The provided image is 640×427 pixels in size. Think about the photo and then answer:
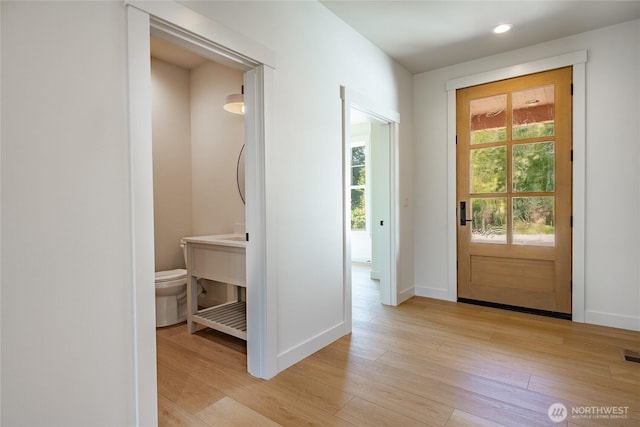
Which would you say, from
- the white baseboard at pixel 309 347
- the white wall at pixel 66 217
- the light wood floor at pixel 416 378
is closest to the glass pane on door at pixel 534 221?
the light wood floor at pixel 416 378

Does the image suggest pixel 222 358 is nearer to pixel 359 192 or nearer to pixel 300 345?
pixel 300 345

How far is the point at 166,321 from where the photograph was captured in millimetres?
3104

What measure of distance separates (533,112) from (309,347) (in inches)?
118

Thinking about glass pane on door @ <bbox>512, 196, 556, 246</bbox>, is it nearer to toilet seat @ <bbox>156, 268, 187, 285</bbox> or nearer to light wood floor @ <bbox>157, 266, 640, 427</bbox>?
light wood floor @ <bbox>157, 266, 640, 427</bbox>

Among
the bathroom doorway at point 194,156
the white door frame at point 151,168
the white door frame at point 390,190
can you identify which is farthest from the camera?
the bathroom doorway at point 194,156

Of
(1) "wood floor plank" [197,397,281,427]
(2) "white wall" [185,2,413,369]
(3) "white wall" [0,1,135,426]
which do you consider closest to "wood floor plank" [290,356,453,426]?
(2) "white wall" [185,2,413,369]

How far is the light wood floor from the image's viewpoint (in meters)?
1.77

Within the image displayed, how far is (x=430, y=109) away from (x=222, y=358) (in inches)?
131

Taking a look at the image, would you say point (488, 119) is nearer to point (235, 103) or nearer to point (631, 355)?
point (631, 355)

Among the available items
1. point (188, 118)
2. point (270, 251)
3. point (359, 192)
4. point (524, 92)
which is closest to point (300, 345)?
point (270, 251)

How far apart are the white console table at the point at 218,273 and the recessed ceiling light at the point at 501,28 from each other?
110 inches

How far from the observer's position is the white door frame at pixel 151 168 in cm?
150

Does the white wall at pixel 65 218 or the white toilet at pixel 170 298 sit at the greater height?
the white wall at pixel 65 218

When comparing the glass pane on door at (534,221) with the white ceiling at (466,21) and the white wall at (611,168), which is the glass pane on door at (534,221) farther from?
the white ceiling at (466,21)
